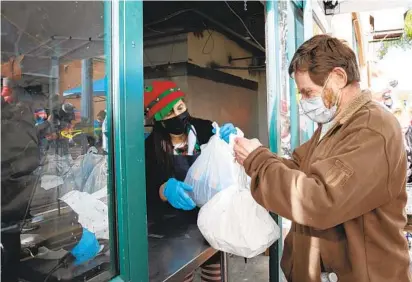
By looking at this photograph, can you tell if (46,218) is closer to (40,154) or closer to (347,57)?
(40,154)

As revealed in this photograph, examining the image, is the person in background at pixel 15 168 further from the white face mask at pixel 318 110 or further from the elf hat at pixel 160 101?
the elf hat at pixel 160 101

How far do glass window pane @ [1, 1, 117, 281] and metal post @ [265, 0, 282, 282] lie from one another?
1.51m

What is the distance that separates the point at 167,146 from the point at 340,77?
4.07ft

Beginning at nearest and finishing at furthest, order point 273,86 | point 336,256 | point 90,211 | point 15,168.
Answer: point 15,168 < point 90,211 < point 336,256 < point 273,86

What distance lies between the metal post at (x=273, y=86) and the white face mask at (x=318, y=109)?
1.02m

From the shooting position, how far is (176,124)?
2.20m

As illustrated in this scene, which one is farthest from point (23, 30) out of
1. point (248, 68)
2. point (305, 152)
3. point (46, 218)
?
point (248, 68)

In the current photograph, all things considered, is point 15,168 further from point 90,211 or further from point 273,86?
point 273,86

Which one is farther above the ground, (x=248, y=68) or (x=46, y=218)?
(x=248, y=68)

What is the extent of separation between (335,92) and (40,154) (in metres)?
0.99

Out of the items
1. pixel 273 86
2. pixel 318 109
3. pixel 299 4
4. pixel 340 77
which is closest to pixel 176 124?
pixel 273 86

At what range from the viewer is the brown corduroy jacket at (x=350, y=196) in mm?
1041

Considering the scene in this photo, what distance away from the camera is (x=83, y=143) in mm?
1058

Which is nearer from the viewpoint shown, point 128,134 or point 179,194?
point 128,134
